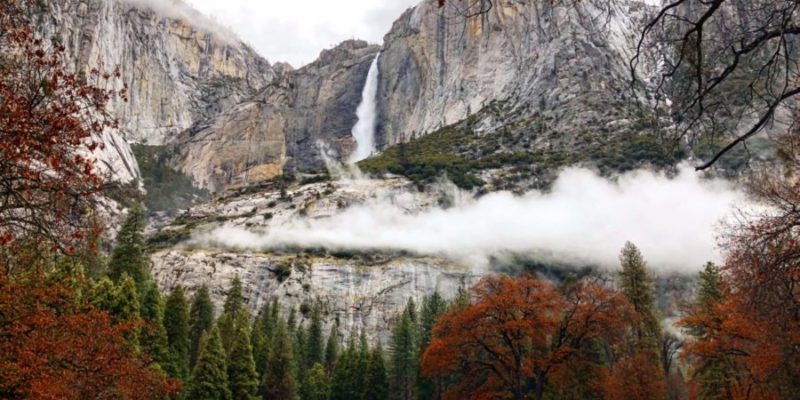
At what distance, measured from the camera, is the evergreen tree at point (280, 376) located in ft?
151

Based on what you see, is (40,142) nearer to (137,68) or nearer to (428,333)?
(428,333)

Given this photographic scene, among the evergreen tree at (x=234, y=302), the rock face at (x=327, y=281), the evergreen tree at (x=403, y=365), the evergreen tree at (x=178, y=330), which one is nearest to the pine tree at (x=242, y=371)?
the evergreen tree at (x=178, y=330)

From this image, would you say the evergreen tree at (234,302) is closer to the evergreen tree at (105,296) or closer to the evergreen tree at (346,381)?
the evergreen tree at (346,381)

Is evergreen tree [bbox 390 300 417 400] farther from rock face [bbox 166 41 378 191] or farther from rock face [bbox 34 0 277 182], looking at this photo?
rock face [bbox 166 41 378 191]

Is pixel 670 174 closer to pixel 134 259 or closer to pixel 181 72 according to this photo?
pixel 134 259

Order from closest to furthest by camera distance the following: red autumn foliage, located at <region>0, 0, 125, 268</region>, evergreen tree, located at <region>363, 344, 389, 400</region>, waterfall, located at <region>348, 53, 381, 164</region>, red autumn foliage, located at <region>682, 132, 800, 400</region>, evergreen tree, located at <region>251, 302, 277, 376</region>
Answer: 1. red autumn foliage, located at <region>682, 132, 800, 400</region>
2. red autumn foliage, located at <region>0, 0, 125, 268</region>
3. evergreen tree, located at <region>251, 302, 277, 376</region>
4. evergreen tree, located at <region>363, 344, 389, 400</region>
5. waterfall, located at <region>348, 53, 381, 164</region>

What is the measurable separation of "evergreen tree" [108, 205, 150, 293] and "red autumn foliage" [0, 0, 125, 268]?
135 feet

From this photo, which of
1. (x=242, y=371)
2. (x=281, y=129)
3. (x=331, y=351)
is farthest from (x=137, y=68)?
(x=242, y=371)

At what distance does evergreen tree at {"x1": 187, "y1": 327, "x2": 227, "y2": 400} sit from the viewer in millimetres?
36750

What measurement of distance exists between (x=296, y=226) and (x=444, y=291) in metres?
26.1

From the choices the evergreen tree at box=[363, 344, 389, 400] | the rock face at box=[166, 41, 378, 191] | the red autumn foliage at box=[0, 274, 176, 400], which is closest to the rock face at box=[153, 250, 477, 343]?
the evergreen tree at box=[363, 344, 389, 400]

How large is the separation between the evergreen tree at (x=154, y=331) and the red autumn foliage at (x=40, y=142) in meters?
28.3

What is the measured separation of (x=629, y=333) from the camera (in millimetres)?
40375

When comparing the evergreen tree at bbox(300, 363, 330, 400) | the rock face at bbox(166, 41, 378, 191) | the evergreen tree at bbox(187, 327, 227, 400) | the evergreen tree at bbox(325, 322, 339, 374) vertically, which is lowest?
the evergreen tree at bbox(300, 363, 330, 400)
